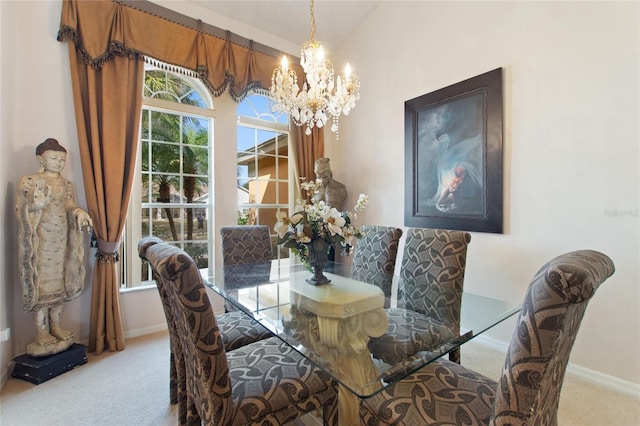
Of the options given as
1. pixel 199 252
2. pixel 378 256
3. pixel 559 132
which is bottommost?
pixel 199 252

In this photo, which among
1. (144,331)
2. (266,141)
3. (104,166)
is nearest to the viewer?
(104,166)

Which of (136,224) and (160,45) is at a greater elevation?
(160,45)

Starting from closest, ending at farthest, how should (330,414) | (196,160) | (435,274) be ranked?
1. (330,414)
2. (435,274)
3. (196,160)

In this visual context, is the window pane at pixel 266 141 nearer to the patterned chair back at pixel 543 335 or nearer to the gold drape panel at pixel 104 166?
the gold drape panel at pixel 104 166

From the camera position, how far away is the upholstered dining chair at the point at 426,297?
143 cm

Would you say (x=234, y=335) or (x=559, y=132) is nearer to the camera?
(x=234, y=335)

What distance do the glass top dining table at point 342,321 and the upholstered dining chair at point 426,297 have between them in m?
0.06

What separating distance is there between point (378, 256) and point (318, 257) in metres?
0.71

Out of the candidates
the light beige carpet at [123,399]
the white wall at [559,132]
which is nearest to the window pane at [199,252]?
the light beige carpet at [123,399]

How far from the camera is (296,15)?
3520 millimetres

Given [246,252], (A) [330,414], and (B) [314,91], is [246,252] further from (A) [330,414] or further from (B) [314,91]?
(A) [330,414]

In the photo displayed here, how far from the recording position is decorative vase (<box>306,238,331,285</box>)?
1.82 meters

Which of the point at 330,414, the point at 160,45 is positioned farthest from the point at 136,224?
the point at 330,414

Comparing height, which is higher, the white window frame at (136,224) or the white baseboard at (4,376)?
the white window frame at (136,224)
